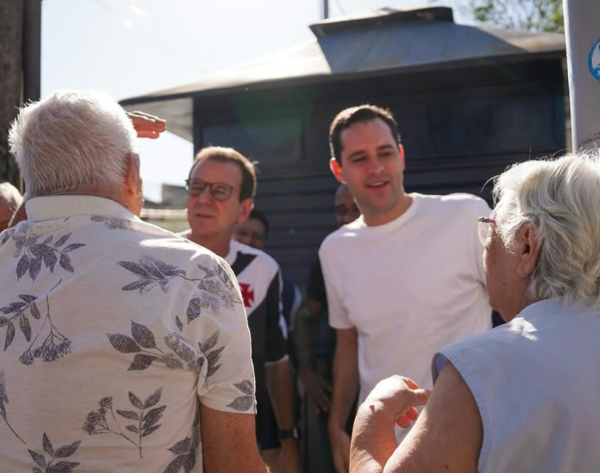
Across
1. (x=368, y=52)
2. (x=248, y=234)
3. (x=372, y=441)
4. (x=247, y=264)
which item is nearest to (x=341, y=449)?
(x=247, y=264)

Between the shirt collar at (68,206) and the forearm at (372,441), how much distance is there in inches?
31.0

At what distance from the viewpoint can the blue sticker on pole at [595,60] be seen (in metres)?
1.64

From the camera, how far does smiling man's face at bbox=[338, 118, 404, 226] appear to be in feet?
9.17

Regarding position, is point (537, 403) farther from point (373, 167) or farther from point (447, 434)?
point (373, 167)

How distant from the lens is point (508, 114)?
570cm

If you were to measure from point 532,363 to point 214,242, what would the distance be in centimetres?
216

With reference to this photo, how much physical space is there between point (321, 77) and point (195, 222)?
2.72 m

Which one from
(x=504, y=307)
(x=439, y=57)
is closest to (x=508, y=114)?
(x=439, y=57)

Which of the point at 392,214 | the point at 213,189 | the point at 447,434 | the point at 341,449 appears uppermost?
the point at 213,189

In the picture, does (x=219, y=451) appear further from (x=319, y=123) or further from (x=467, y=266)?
(x=319, y=123)

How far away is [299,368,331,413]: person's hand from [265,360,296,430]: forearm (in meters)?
Answer: 0.28

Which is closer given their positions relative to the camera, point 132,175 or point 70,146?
point 70,146

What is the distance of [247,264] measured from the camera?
3.19 metres

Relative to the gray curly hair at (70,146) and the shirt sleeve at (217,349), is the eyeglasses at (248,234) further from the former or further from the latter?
the shirt sleeve at (217,349)
